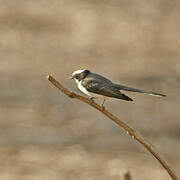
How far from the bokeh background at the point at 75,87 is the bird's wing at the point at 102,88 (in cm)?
413

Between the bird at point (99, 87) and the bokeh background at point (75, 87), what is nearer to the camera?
the bird at point (99, 87)

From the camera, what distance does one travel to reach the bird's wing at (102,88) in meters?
4.90

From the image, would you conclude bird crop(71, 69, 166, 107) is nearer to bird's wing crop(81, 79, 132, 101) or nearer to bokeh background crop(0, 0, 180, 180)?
bird's wing crop(81, 79, 132, 101)

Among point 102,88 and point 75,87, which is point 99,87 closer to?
point 102,88

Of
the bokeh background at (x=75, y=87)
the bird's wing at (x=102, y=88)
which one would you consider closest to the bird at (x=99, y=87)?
the bird's wing at (x=102, y=88)

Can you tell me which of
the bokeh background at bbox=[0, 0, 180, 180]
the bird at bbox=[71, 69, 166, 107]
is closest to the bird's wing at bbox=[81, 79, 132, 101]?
the bird at bbox=[71, 69, 166, 107]

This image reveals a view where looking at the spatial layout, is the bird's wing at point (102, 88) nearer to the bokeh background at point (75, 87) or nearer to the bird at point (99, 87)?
the bird at point (99, 87)

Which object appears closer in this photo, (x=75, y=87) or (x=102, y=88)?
(x=102, y=88)

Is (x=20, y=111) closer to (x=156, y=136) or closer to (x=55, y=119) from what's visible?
(x=55, y=119)

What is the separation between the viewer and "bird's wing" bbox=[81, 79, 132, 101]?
4.90 meters

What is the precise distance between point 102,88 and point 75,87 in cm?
625

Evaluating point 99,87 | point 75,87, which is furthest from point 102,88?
point 75,87

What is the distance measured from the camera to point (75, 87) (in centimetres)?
1131

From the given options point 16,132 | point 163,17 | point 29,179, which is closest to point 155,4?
point 163,17
